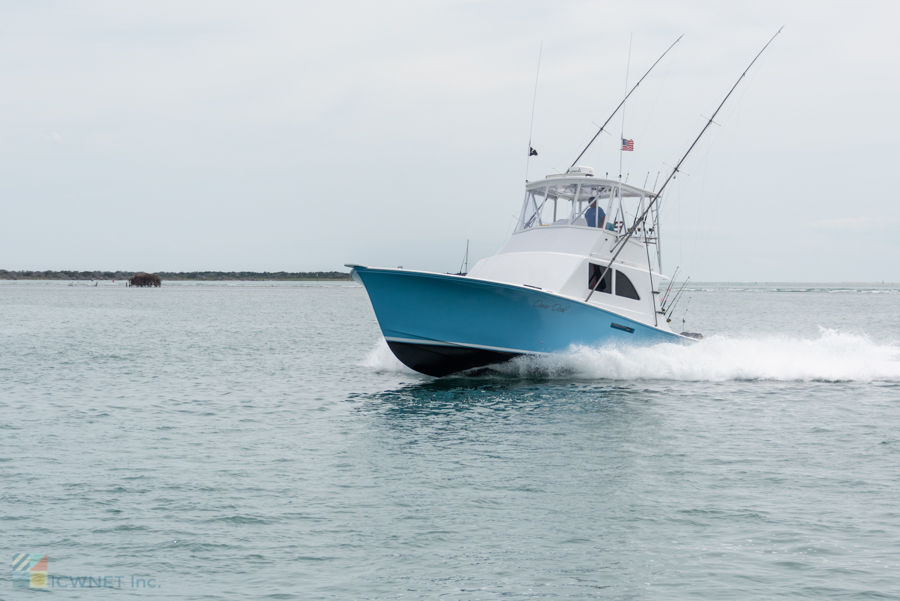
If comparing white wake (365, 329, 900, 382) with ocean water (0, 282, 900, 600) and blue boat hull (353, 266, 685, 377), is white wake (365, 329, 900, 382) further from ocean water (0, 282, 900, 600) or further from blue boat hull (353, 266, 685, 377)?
blue boat hull (353, 266, 685, 377)

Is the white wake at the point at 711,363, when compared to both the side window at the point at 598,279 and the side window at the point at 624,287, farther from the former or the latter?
the side window at the point at 598,279

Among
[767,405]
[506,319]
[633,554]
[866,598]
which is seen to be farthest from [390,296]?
[866,598]

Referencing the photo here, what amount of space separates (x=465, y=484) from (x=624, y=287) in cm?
1054

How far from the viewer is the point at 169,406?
48.8 feet

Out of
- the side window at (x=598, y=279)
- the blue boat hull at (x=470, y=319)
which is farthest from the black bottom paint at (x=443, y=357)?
the side window at (x=598, y=279)

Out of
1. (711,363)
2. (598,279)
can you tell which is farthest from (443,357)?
(711,363)

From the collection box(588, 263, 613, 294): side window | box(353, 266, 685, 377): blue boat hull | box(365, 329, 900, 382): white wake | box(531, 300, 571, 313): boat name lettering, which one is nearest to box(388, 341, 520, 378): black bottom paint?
box(353, 266, 685, 377): blue boat hull

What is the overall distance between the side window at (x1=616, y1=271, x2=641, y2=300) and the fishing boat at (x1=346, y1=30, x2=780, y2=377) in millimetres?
25

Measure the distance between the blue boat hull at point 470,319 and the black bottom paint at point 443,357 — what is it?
2cm

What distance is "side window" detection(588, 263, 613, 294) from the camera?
58.2 ft

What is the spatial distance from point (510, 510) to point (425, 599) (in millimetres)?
2237

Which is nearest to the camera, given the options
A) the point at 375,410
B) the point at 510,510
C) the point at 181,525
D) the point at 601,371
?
the point at 181,525

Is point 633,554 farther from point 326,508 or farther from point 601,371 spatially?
point 601,371

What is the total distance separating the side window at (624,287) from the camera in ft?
59.6
